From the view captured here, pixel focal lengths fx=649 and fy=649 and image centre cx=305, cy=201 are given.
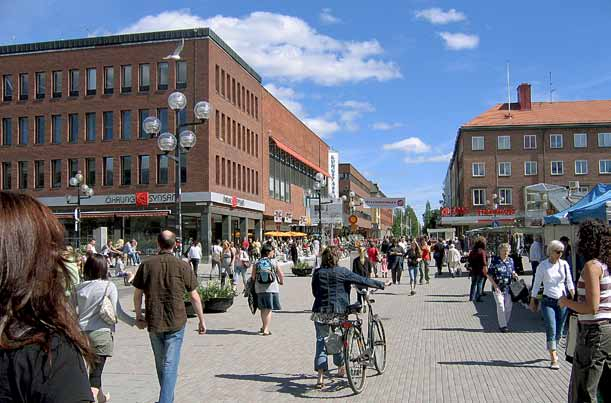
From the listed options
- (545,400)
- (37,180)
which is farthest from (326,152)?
(545,400)

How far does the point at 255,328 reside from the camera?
13.5m

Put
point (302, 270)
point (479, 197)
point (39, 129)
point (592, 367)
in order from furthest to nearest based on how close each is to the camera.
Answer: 1. point (479, 197)
2. point (39, 129)
3. point (302, 270)
4. point (592, 367)

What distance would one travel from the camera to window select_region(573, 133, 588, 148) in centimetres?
7462

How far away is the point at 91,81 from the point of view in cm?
5069

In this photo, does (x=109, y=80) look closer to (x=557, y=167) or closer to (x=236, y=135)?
(x=236, y=135)

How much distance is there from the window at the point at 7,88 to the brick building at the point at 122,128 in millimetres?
92

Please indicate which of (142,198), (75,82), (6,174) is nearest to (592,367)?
(142,198)

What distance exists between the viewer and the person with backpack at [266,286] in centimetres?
1244

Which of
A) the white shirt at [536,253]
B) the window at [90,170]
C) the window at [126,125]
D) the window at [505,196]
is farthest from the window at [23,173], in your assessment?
the window at [505,196]

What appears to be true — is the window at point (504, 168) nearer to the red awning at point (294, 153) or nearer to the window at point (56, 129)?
the red awning at point (294, 153)

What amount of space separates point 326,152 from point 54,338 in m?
97.5

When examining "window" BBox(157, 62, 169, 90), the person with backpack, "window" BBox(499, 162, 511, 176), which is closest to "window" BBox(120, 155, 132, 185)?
"window" BBox(157, 62, 169, 90)

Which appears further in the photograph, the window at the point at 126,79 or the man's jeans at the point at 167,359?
the window at the point at 126,79

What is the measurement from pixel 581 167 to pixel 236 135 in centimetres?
4266
